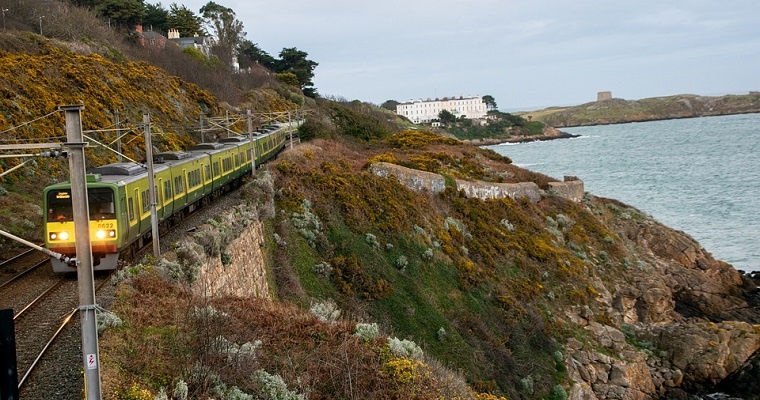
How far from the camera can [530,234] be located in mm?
32000

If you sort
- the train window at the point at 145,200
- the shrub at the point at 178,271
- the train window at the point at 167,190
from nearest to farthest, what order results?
the shrub at the point at 178,271, the train window at the point at 145,200, the train window at the point at 167,190

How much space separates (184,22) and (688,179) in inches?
2332

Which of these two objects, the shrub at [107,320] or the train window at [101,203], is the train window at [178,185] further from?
the shrub at [107,320]

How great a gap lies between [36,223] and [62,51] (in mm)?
22163

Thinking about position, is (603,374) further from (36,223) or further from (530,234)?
(36,223)

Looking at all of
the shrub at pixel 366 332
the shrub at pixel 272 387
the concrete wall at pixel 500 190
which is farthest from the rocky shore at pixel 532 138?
the shrub at pixel 272 387

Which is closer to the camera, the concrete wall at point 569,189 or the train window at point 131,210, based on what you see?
the train window at point 131,210

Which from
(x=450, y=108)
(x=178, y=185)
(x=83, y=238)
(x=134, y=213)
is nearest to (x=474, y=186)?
(x=178, y=185)

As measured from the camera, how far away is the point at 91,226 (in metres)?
15.3

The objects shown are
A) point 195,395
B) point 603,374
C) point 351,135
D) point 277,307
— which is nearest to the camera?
point 195,395

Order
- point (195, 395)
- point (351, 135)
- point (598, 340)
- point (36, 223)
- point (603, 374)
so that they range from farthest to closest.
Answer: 1. point (351, 135)
2. point (598, 340)
3. point (603, 374)
4. point (36, 223)
5. point (195, 395)

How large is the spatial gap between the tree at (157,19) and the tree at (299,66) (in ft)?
52.0

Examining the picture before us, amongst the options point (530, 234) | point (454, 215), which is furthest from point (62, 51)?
point (530, 234)

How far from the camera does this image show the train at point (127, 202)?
1501cm
